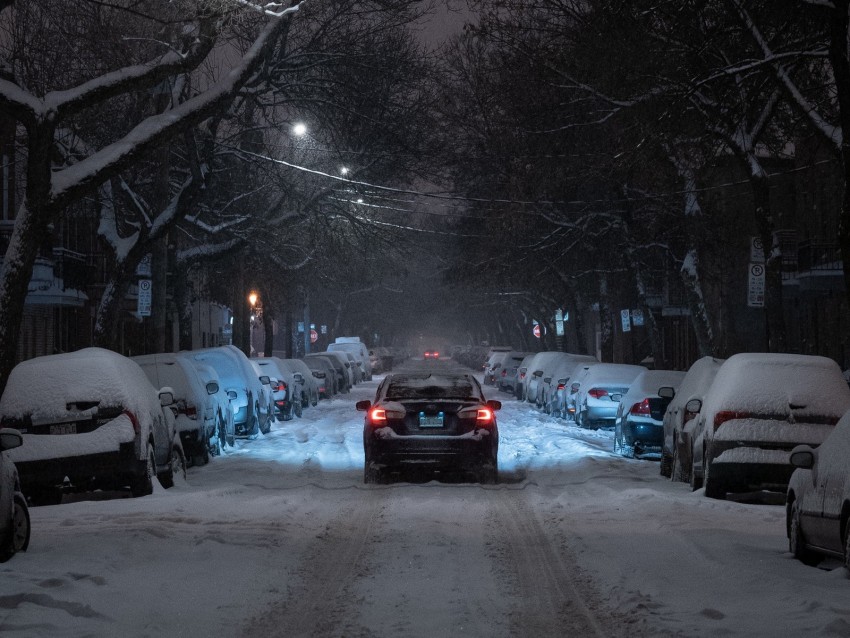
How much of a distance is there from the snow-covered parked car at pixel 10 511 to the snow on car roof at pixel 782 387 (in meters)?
7.75

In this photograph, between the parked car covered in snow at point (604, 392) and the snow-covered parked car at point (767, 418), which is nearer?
the snow-covered parked car at point (767, 418)

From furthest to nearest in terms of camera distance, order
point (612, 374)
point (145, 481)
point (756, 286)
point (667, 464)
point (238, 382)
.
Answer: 1. point (612, 374)
2. point (756, 286)
3. point (238, 382)
4. point (667, 464)
5. point (145, 481)

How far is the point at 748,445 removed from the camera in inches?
551

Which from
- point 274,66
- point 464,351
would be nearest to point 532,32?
point 274,66

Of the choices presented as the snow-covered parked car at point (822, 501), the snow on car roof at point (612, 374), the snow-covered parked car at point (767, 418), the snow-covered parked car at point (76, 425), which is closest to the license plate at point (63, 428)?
the snow-covered parked car at point (76, 425)

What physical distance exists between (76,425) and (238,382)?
11150mm

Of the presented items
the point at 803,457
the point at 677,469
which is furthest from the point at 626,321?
the point at 803,457

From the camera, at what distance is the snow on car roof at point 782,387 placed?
13.9 metres

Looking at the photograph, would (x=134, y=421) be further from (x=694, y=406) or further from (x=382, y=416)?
(x=694, y=406)

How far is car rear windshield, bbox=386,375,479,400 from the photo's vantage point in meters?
17.1

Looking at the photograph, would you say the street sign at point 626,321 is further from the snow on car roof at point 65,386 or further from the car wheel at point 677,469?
the snow on car roof at point 65,386

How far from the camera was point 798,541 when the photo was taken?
10188mm

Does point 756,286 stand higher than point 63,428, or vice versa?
point 756,286

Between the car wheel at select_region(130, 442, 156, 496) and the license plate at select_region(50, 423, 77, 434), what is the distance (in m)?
0.93
